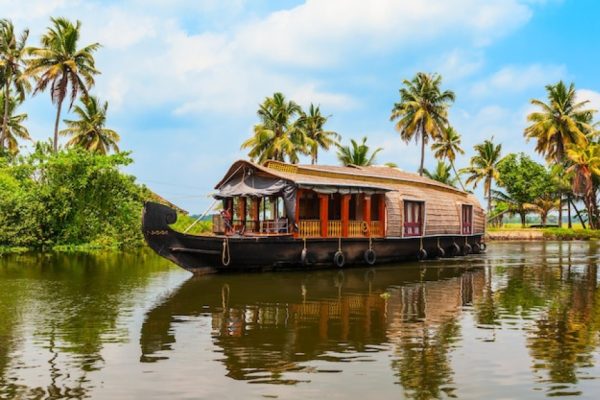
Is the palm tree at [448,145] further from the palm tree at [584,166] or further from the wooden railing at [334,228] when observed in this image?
the wooden railing at [334,228]

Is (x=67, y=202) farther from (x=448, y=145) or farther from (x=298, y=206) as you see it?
(x=448, y=145)

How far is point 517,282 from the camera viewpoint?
52.4 feet

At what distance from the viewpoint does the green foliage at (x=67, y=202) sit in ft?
91.3

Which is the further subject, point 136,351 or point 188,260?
point 188,260

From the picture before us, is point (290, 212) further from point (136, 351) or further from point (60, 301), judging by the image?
point (136, 351)

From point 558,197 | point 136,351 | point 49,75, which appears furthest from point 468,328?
point 558,197

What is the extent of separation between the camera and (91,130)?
41.8m

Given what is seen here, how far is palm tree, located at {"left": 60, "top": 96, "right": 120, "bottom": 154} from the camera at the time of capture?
4194 centimetres

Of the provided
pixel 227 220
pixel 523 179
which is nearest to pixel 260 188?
pixel 227 220

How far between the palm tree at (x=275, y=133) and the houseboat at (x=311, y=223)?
576 inches

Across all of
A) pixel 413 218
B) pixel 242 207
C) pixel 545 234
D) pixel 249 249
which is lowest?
pixel 249 249

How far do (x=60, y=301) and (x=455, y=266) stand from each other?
45.1 feet

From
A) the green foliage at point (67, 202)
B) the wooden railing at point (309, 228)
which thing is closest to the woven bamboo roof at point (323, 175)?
the wooden railing at point (309, 228)

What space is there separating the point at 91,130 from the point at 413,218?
27.7 metres
